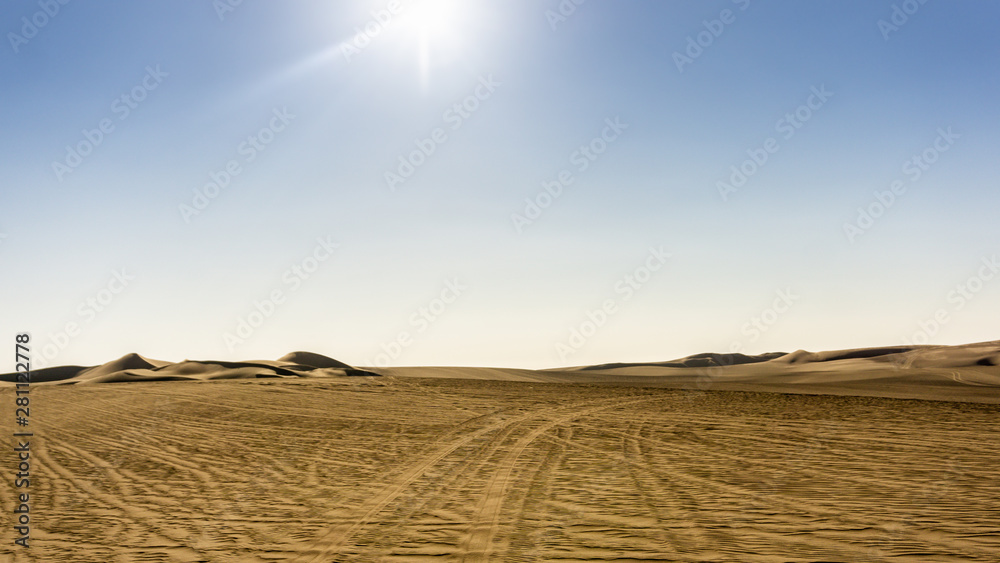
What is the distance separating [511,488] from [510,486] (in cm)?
14

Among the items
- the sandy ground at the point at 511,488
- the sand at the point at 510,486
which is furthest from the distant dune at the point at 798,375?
the sandy ground at the point at 511,488

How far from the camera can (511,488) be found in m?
8.80

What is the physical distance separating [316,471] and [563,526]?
5.51 metres

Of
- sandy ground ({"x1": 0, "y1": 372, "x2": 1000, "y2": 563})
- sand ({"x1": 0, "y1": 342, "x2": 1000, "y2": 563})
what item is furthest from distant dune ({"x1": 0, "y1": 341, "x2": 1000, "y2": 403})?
sandy ground ({"x1": 0, "y1": 372, "x2": 1000, "y2": 563})

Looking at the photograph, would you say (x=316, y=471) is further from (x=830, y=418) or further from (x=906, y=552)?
(x=830, y=418)

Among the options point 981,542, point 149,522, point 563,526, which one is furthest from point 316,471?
point 981,542

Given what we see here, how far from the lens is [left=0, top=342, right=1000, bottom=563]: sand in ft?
20.5

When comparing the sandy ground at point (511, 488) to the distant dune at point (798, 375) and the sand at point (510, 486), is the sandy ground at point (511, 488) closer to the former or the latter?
the sand at point (510, 486)

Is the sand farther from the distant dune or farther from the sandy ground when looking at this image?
the distant dune

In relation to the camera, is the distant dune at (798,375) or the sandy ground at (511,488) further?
the distant dune at (798,375)

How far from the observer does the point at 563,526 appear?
6.84 meters

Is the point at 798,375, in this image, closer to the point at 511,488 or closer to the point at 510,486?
the point at 510,486

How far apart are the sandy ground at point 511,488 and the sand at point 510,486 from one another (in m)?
0.04

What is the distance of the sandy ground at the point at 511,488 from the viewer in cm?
622
